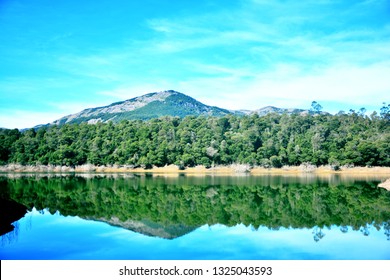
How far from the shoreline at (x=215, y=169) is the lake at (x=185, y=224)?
132ft

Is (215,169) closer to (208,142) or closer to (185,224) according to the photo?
(208,142)

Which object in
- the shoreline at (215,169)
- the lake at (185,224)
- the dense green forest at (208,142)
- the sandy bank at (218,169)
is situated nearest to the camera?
the lake at (185,224)

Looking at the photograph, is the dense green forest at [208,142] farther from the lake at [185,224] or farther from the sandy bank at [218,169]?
the lake at [185,224]

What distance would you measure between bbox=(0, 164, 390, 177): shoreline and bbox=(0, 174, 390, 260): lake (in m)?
40.4

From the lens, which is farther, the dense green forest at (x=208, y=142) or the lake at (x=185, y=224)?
the dense green forest at (x=208, y=142)

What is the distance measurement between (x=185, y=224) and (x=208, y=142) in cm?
6586


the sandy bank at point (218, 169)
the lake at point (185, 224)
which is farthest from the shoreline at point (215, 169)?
the lake at point (185, 224)

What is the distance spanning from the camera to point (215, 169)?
80000 millimetres

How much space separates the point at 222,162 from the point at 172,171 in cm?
1073

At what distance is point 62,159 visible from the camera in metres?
84.7

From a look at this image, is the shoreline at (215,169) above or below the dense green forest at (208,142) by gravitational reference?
below

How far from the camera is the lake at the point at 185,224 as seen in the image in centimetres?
1379
